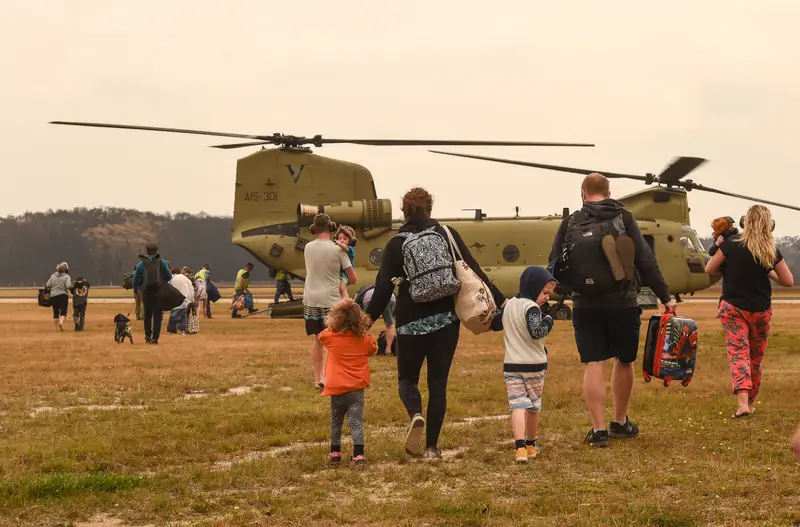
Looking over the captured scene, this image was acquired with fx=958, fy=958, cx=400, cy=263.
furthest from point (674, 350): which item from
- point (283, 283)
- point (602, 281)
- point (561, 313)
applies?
point (283, 283)

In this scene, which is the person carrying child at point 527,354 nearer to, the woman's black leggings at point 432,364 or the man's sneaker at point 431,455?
the woman's black leggings at point 432,364

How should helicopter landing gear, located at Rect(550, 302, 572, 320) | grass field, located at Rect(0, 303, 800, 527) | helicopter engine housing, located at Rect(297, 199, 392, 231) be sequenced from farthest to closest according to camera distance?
helicopter landing gear, located at Rect(550, 302, 572, 320)
helicopter engine housing, located at Rect(297, 199, 392, 231)
grass field, located at Rect(0, 303, 800, 527)

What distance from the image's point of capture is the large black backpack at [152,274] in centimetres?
1789

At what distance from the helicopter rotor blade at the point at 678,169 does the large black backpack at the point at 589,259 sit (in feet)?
56.4

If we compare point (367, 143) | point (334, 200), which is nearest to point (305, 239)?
point (334, 200)

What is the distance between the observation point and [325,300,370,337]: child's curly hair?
6.94 metres

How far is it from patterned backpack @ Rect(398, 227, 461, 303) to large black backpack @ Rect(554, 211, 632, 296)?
1.02 metres

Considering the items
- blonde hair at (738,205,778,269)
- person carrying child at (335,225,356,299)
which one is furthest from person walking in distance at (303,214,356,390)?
blonde hair at (738,205,778,269)

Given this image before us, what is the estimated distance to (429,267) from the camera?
23.2 feet

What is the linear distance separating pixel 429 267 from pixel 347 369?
0.96m

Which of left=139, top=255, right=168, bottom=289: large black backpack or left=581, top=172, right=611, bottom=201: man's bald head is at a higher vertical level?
left=581, top=172, right=611, bottom=201: man's bald head

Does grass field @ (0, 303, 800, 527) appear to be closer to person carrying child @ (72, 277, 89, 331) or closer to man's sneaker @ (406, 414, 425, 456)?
man's sneaker @ (406, 414, 425, 456)

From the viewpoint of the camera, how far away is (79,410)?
30.9ft

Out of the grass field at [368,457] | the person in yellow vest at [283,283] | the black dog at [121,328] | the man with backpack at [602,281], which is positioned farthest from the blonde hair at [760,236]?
the person in yellow vest at [283,283]
